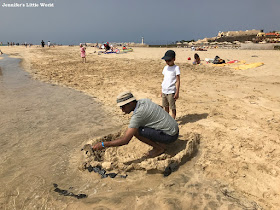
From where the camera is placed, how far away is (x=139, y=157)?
3.89 metres

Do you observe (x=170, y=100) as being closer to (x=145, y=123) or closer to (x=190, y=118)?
(x=190, y=118)

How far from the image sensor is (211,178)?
124 inches

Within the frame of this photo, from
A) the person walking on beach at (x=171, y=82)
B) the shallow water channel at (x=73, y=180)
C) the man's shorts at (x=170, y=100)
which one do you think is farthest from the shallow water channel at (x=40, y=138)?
the person walking on beach at (x=171, y=82)

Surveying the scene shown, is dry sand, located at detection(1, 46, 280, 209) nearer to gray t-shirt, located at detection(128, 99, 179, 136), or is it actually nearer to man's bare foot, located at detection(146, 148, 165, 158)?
man's bare foot, located at detection(146, 148, 165, 158)

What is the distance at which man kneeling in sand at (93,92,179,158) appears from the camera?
3084 millimetres

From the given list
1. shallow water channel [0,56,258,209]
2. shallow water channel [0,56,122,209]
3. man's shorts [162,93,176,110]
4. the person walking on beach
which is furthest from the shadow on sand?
shallow water channel [0,56,122,209]

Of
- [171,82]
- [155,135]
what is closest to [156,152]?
[155,135]

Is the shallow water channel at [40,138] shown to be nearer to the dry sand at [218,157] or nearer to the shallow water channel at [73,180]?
the shallow water channel at [73,180]

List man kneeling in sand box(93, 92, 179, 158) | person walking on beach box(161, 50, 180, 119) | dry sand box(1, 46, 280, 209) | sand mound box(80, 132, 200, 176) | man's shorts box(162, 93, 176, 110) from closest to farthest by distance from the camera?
1. dry sand box(1, 46, 280, 209)
2. man kneeling in sand box(93, 92, 179, 158)
3. sand mound box(80, 132, 200, 176)
4. person walking on beach box(161, 50, 180, 119)
5. man's shorts box(162, 93, 176, 110)

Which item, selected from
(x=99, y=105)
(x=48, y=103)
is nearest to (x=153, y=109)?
(x=99, y=105)

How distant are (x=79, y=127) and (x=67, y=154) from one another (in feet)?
4.41

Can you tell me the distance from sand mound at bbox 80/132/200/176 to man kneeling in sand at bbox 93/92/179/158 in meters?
0.36

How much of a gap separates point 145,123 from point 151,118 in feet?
0.43

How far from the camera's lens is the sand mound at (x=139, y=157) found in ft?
11.0
